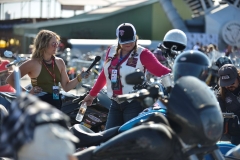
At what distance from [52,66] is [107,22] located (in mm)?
47098


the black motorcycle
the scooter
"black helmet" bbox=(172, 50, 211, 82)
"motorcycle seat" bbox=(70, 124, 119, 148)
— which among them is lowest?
the black motorcycle

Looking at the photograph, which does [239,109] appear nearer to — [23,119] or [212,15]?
[23,119]

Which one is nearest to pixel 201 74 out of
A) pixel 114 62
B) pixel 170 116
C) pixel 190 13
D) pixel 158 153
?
pixel 170 116

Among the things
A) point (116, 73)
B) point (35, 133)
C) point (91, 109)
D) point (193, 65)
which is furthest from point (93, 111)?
point (35, 133)

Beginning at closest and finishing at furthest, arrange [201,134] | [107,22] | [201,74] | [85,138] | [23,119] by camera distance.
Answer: [23,119] < [201,134] < [201,74] < [85,138] < [107,22]

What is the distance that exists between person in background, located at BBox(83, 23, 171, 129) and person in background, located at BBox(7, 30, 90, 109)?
18.2 inches

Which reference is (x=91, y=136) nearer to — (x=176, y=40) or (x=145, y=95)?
(x=145, y=95)

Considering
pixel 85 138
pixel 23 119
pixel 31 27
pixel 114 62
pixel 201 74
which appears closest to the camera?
pixel 23 119

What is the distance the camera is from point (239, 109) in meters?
6.28

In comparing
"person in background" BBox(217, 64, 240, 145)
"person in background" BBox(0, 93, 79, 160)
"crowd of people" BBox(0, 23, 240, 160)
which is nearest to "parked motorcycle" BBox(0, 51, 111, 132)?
"crowd of people" BBox(0, 23, 240, 160)

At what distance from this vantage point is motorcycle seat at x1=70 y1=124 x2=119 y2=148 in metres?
4.44

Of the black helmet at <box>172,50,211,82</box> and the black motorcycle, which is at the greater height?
the black helmet at <box>172,50,211,82</box>

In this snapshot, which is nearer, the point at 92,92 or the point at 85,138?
the point at 85,138

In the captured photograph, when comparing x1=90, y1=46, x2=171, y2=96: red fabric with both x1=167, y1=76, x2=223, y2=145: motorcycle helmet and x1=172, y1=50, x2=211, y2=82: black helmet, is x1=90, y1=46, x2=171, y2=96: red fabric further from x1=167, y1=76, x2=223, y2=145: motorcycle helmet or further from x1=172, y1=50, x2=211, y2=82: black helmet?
x1=167, y1=76, x2=223, y2=145: motorcycle helmet
